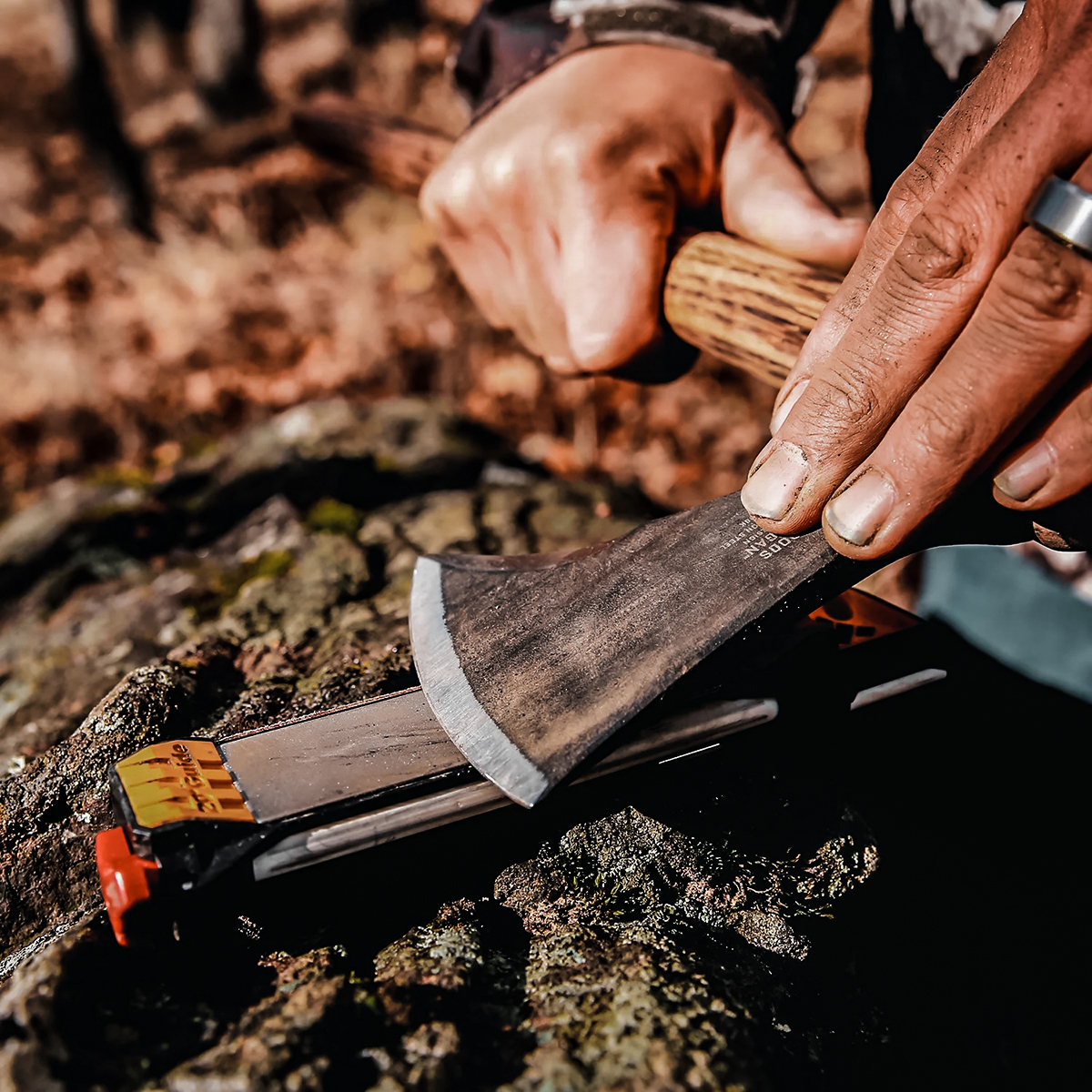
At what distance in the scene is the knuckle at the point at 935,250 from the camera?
1.15 metres

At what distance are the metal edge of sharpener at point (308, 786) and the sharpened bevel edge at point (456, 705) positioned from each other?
0.04 meters

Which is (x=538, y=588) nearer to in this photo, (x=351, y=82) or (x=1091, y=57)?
(x=1091, y=57)

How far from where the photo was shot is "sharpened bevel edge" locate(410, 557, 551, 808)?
1267mm

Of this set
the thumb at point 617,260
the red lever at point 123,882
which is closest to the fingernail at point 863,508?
the thumb at point 617,260

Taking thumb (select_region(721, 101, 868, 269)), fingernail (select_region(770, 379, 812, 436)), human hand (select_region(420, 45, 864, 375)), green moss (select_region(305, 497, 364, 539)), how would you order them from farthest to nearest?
green moss (select_region(305, 497, 364, 539)) < human hand (select_region(420, 45, 864, 375)) < thumb (select_region(721, 101, 868, 269)) < fingernail (select_region(770, 379, 812, 436))

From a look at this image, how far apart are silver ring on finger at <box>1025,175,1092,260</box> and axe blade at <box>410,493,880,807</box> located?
23.1 inches

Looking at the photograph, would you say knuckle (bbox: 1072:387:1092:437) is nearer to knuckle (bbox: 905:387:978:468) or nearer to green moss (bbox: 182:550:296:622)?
knuckle (bbox: 905:387:978:468)

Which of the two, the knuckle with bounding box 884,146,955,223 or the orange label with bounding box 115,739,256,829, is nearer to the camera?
the orange label with bounding box 115,739,256,829

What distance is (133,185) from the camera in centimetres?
722

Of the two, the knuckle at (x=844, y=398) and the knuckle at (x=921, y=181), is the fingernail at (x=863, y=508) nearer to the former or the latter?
the knuckle at (x=844, y=398)

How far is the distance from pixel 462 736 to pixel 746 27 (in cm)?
219

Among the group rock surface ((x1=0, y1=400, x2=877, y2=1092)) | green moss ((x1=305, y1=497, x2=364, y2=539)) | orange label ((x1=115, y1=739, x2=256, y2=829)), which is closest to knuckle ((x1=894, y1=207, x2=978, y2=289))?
rock surface ((x1=0, y1=400, x2=877, y2=1092))

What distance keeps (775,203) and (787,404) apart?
2.41 feet

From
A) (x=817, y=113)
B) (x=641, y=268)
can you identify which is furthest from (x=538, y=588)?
(x=817, y=113)
